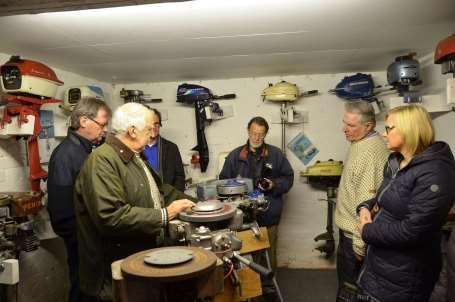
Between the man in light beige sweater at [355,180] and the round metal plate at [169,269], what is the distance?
46.4 inches

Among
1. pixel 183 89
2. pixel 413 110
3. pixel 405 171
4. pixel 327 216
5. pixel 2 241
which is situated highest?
pixel 183 89

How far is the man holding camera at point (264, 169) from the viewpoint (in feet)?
10.3

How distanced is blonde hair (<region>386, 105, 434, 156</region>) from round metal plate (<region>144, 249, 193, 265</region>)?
106 cm

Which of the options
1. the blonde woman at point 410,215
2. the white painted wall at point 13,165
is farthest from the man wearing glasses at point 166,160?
the blonde woman at point 410,215

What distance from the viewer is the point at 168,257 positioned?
3.48 feet

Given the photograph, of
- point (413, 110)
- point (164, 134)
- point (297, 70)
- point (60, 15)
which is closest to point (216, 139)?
point (164, 134)

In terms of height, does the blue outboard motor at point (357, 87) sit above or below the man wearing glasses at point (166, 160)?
above

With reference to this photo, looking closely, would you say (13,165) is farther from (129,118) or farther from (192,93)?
(192,93)

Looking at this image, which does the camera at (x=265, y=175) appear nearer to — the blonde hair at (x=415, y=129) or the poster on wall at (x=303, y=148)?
the poster on wall at (x=303, y=148)

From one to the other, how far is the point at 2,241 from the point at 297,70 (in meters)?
2.88

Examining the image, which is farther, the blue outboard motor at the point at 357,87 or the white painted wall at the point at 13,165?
the blue outboard motor at the point at 357,87

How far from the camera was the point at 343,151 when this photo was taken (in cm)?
392

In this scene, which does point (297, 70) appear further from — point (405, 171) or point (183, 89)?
point (405, 171)

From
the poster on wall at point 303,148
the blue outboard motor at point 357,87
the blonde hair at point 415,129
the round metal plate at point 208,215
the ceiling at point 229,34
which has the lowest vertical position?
the round metal plate at point 208,215
